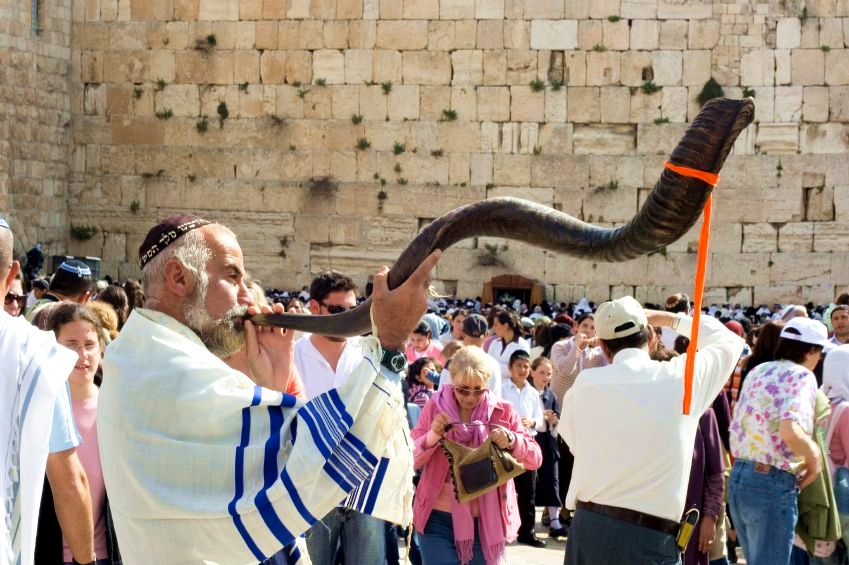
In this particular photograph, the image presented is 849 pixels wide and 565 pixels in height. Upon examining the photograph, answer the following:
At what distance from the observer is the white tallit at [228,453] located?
2689 mm

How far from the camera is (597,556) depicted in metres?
4.39

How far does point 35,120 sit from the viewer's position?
60.1 feet

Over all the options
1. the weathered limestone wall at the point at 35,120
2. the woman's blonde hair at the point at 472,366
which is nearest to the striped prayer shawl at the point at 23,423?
the woman's blonde hair at the point at 472,366

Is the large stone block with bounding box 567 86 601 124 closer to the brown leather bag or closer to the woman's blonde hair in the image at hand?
the woman's blonde hair

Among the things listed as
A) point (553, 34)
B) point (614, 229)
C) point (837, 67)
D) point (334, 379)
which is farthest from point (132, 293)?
point (837, 67)

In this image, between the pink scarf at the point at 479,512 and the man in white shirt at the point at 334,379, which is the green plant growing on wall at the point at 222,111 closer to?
the man in white shirt at the point at 334,379

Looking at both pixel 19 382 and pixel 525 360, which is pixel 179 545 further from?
pixel 525 360

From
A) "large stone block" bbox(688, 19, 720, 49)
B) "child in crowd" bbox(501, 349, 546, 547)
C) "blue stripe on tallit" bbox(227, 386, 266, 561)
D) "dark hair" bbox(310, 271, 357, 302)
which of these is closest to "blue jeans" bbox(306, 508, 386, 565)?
"dark hair" bbox(310, 271, 357, 302)

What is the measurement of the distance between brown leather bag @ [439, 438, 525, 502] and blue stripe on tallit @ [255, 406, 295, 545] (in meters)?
2.80

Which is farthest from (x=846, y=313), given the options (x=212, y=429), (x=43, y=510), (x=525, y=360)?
(x=212, y=429)

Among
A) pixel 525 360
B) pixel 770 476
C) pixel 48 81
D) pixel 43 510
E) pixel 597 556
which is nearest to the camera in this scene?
pixel 43 510

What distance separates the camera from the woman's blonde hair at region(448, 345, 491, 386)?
5684mm

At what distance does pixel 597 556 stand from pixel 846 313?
4.61m

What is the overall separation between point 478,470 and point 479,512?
0.73ft
